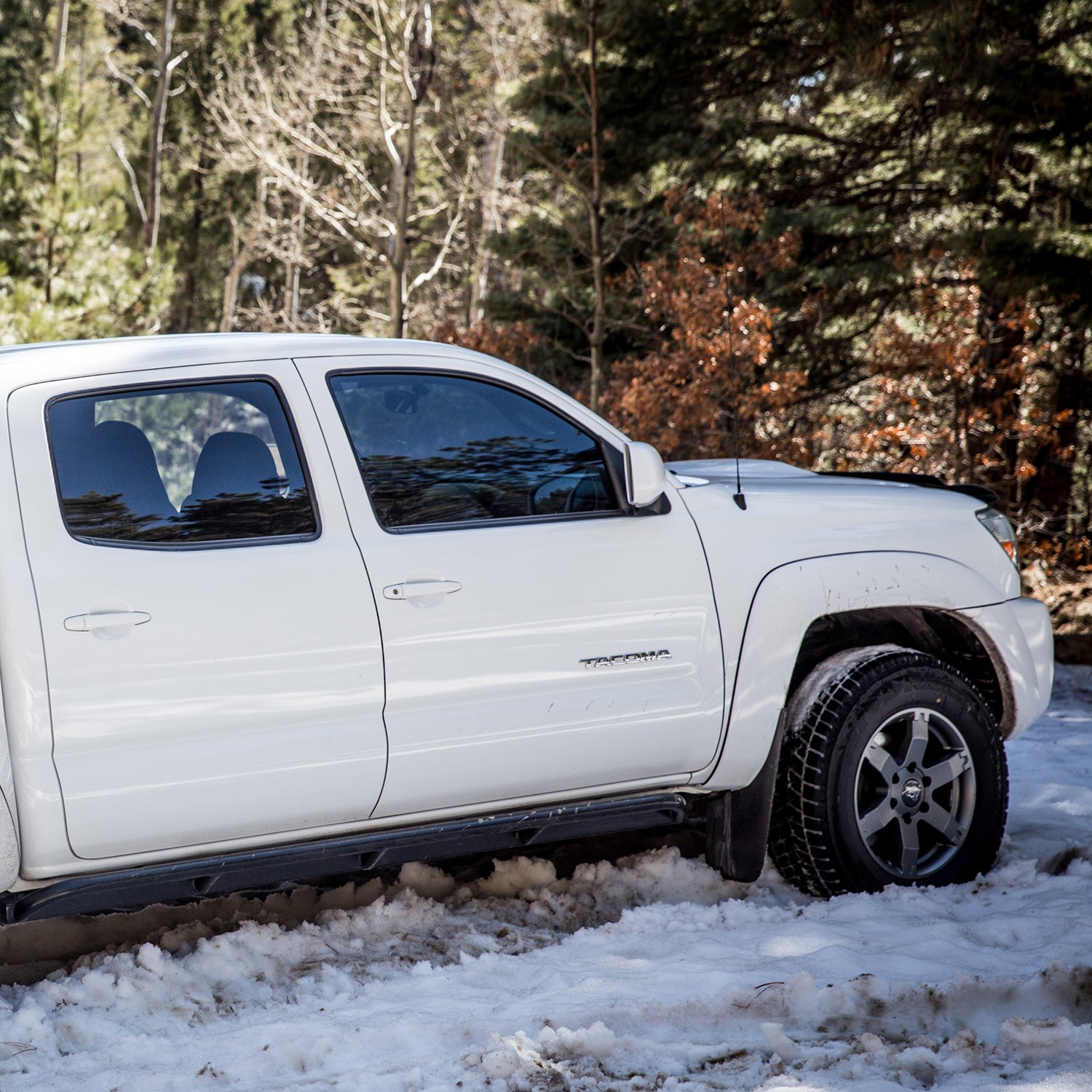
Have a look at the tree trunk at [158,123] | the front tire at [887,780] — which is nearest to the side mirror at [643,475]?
the front tire at [887,780]

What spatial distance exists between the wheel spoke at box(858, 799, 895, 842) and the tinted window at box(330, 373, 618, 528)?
1.34 metres

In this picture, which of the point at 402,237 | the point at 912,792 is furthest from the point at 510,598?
the point at 402,237

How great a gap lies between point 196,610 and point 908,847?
2470 mm

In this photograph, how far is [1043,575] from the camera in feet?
40.0

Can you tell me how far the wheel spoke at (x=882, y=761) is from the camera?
13.7ft

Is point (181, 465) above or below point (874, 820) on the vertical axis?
above

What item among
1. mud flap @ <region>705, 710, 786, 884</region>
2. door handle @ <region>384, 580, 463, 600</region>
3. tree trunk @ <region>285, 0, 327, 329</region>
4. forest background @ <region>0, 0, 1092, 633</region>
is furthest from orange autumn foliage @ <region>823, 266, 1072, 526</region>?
tree trunk @ <region>285, 0, 327, 329</region>

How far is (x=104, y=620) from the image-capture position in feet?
10.3

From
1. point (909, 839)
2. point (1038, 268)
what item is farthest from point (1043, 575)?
point (909, 839)

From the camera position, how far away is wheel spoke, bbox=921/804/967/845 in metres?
4.25

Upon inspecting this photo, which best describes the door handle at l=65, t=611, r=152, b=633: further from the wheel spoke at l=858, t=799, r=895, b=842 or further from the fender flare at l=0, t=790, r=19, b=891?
the wheel spoke at l=858, t=799, r=895, b=842

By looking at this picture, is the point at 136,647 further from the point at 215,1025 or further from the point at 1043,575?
the point at 1043,575

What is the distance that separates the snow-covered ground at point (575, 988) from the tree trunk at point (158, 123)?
2853cm

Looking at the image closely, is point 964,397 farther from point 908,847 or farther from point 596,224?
point 908,847
